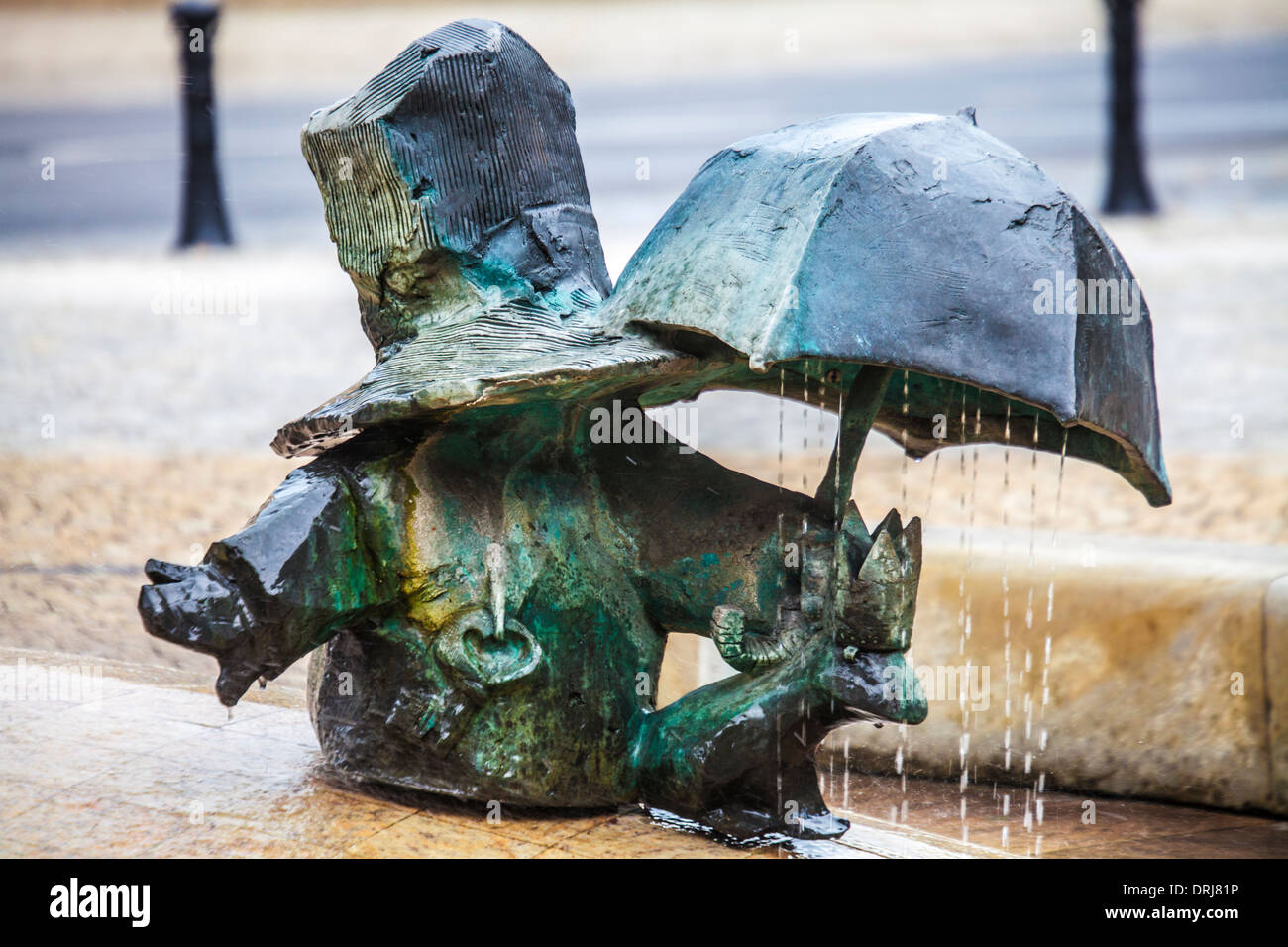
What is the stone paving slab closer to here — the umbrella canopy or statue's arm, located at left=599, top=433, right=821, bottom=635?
statue's arm, located at left=599, top=433, right=821, bottom=635

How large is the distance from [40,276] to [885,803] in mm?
7455

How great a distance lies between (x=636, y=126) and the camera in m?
12.1

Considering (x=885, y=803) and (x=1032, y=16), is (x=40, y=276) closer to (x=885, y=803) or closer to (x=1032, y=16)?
(x=885, y=803)

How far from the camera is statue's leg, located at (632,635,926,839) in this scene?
327 cm

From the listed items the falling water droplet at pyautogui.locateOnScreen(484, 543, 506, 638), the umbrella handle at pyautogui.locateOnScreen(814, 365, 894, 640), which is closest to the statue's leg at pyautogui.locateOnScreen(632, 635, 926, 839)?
the umbrella handle at pyautogui.locateOnScreen(814, 365, 894, 640)

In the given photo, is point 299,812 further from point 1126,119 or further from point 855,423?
point 1126,119

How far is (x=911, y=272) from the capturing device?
3059 millimetres

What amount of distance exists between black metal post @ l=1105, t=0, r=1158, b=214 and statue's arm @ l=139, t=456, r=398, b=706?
890 centimetres

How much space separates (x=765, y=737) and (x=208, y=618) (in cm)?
115

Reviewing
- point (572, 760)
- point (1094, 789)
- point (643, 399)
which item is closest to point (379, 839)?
point (572, 760)

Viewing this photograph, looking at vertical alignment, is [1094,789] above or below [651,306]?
below

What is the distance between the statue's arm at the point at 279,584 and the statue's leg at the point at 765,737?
27.2 inches

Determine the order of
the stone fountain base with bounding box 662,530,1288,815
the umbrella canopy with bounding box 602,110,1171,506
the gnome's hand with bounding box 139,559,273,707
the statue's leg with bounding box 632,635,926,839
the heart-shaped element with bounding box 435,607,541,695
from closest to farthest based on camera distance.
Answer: the umbrella canopy with bounding box 602,110,1171,506
the gnome's hand with bounding box 139,559,273,707
the statue's leg with bounding box 632,635,926,839
the heart-shaped element with bounding box 435,607,541,695
the stone fountain base with bounding box 662,530,1288,815
